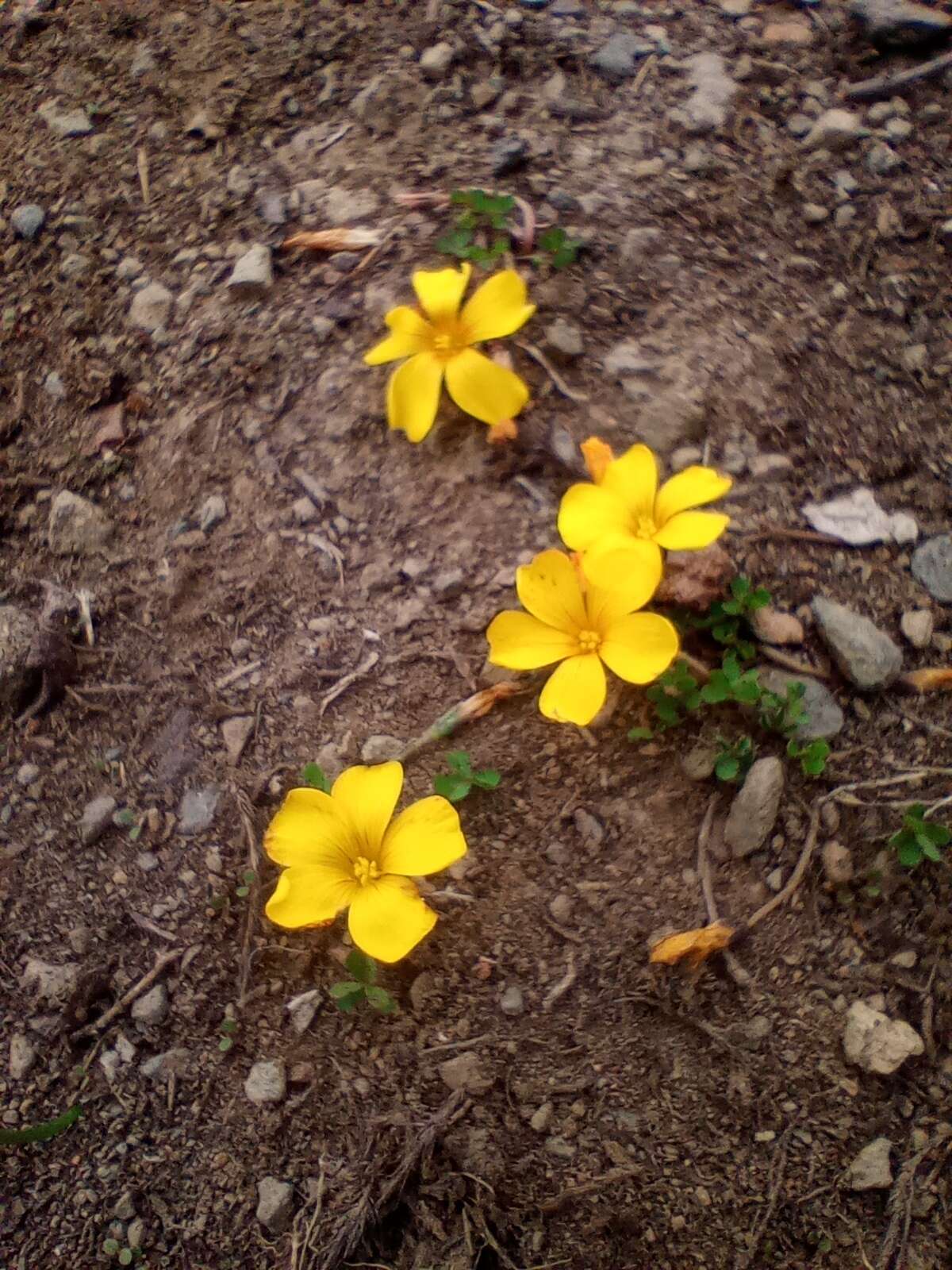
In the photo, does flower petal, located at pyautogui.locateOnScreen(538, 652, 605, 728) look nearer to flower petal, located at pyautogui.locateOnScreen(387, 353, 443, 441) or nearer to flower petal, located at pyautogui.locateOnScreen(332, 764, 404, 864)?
flower petal, located at pyautogui.locateOnScreen(332, 764, 404, 864)

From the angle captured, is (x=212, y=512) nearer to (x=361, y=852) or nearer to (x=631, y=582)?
(x=361, y=852)

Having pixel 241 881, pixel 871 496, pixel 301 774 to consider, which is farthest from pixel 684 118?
pixel 241 881

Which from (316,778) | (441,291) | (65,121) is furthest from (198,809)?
(65,121)

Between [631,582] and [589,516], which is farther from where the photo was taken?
[589,516]

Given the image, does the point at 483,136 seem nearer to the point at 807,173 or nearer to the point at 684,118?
the point at 684,118

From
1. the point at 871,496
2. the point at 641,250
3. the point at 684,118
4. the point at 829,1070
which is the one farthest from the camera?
the point at 684,118

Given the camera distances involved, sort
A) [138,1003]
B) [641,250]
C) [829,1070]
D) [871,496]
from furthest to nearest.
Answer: [641,250] < [871,496] < [138,1003] < [829,1070]

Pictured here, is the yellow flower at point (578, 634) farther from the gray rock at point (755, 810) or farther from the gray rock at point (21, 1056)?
the gray rock at point (21, 1056)
